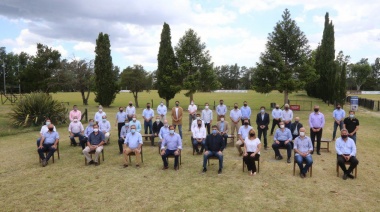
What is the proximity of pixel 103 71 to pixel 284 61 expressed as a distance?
20136 millimetres

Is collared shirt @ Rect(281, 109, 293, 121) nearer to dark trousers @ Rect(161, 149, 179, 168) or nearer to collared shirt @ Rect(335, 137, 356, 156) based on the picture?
collared shirt @ Rect(335, 137, 356, 156)

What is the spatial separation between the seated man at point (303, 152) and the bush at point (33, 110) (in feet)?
49.8

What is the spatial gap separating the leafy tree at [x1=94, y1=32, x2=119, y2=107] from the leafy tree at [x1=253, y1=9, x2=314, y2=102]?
16796 mm

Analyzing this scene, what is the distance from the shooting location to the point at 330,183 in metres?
7.92

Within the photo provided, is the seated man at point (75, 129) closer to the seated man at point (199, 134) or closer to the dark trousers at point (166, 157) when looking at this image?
the dark trousers at point (166, 157)

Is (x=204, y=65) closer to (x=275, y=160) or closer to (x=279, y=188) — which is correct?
Answer: (x=275, y=160)

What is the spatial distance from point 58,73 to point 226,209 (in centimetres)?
3557

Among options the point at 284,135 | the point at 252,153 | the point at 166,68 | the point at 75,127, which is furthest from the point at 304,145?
the point at 166,68

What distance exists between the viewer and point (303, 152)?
877cm

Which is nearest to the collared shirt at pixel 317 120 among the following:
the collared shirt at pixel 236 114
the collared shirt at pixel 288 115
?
the collared shirt at pixel 288 115

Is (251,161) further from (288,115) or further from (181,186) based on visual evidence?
(288,115)

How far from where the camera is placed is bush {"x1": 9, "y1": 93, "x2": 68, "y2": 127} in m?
17.5

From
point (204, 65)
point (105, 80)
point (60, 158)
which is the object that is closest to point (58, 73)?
point (105, 80)

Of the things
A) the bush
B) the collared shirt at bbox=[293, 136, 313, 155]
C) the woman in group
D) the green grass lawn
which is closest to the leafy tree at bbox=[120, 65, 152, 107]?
the bush
